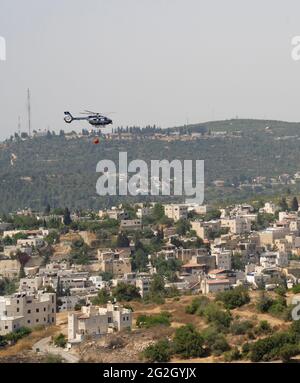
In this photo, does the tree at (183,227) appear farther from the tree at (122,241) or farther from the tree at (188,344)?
the tree at (188,344)

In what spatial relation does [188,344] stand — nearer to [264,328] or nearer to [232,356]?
[232,356]

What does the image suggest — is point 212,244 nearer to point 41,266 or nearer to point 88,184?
point 41,266

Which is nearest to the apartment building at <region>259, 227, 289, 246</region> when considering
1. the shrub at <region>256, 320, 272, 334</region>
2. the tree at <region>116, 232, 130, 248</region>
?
the tree at <region>116, 232, 130, 248</region>

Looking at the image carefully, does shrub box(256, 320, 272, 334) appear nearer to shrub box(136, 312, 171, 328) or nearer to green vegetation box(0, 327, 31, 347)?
shrub box(136, 312, 171, 328)

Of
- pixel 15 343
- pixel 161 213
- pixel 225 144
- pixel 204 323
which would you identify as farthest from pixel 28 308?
pixel 225 144

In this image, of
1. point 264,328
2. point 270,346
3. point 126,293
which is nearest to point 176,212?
point 126,293
